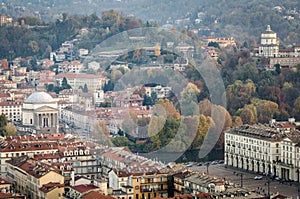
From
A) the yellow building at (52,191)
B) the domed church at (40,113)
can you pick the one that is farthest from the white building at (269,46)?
the yellow building at (52,191)

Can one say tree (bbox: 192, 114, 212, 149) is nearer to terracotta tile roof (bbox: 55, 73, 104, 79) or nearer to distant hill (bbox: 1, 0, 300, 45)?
terracotta tile roof (bbox: 55, 73, 104, 79)

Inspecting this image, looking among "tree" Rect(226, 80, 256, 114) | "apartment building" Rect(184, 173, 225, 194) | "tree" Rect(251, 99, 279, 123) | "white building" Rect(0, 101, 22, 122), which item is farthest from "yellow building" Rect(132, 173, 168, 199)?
"white building" Rect(0, 101, 22, 122)

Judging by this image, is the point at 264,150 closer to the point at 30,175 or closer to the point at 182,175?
the point at 182,175

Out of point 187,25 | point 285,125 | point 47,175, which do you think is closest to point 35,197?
point 47,175

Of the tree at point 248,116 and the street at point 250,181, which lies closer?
the street at point 250,181

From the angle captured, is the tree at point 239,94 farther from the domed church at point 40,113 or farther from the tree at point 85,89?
the tree at point 85,89
